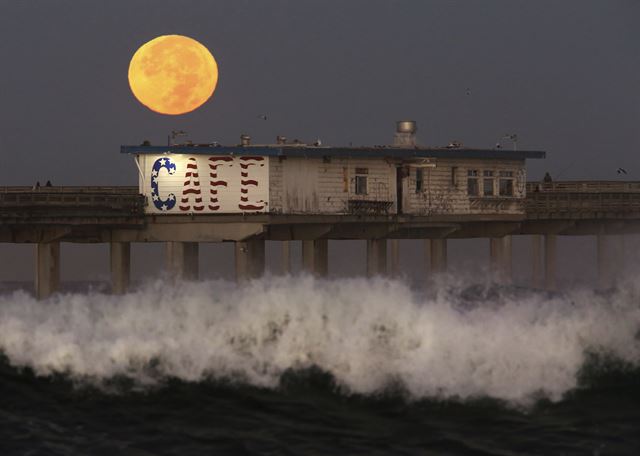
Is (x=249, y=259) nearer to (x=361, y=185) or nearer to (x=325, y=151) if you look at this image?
(x=325, y=151)

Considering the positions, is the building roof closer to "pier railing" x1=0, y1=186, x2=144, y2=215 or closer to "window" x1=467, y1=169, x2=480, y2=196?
"window" x1=467, y1=169, x2=480, y2=196

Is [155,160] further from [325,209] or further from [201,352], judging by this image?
[201,352]

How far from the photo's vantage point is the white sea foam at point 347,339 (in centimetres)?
3781

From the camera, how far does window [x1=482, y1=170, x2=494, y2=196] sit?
65062 mm

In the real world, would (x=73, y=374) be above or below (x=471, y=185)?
below

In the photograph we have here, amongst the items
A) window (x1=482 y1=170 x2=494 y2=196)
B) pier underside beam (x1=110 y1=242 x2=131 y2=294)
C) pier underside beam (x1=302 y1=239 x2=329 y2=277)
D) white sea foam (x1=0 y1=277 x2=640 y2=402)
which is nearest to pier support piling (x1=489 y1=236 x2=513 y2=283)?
window (x1=482 y1=170 x2=494 y2=196)

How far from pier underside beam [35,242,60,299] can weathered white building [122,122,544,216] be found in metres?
4.64

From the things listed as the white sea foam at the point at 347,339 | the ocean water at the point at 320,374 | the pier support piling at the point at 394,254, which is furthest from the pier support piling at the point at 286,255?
the white sea foam at the point at 347,339

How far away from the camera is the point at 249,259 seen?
5856 cm

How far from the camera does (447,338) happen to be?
39.3 meters

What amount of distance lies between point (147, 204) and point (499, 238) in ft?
59.6

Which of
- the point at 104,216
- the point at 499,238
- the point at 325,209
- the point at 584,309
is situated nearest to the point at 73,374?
the point at 584,309

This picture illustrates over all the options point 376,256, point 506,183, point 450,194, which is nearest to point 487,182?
point 506,183

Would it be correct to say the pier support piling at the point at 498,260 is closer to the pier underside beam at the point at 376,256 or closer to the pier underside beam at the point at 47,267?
the pier underside beam at the point at 376,256
